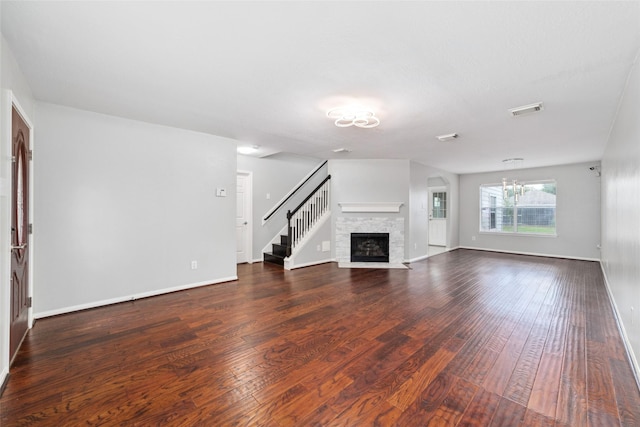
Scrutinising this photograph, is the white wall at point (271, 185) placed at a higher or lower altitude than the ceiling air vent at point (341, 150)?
lower

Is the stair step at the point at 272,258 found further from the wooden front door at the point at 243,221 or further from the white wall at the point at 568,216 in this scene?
the white wall at the point at 568,216

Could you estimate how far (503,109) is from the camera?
3256mm

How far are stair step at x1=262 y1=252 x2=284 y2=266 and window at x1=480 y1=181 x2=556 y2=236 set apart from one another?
5.78m

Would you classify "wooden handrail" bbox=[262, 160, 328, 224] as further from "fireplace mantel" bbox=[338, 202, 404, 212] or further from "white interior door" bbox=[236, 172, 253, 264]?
"fireplace mantel" bbox=[338, 202, 404, 212]

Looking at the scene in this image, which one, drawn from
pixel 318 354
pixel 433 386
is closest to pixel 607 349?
pixel 433 386

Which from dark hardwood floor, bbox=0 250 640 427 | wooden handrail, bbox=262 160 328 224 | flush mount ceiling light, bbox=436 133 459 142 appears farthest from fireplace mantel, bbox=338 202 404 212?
dark hardwood floor, bbox=0 250 640 427

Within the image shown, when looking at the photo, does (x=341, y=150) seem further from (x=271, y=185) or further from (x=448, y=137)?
(x=271, y=185)

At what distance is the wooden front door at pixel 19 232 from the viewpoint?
7.75 feet

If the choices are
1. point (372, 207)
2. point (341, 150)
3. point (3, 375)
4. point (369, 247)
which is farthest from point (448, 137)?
point (3, 375)

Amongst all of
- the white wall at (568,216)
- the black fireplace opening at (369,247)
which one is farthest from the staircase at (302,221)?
the white wall at (568,216)

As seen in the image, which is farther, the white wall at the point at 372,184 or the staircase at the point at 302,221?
the white wall at the point at 372,184

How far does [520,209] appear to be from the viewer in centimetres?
791

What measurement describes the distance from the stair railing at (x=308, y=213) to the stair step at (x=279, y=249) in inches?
14.9

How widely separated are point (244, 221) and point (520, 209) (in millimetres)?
7685
